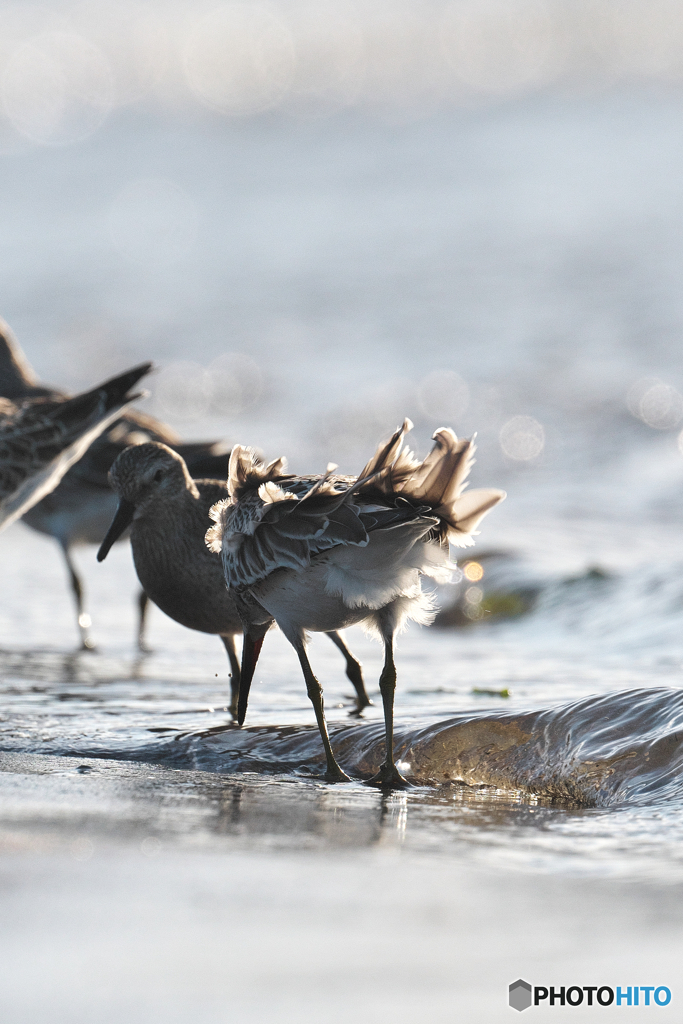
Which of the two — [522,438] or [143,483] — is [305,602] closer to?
[143,483]

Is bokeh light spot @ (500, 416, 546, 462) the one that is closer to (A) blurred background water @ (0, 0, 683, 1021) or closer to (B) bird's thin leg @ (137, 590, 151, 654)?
(A) blurred background water @ (0, 0, 683, 1021)

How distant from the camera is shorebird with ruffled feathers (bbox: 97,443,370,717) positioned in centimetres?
521

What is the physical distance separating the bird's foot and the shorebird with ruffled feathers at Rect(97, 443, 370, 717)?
3.46 ft

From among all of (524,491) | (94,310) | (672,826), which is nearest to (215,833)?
(672,826)

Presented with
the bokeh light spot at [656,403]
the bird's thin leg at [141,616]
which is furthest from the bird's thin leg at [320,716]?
the bokeh light spot at [656,403]

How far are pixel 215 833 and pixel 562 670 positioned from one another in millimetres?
2894

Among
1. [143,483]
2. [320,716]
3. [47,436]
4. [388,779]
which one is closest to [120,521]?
[143,483]

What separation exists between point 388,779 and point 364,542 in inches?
33.4

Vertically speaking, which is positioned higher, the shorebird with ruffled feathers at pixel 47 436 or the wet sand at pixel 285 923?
the shorebird with ruffled feathers at pixel 47 436

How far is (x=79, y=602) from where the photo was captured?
735 centimetres

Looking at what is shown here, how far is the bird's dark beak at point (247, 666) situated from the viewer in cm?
451

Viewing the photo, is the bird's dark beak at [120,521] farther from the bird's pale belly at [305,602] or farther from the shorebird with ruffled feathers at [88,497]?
the shorebird with ruffled feathers at [88,497]

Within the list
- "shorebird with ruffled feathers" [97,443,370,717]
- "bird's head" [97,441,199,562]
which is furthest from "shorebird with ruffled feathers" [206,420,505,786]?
"bird's head" [97,441,199,562]

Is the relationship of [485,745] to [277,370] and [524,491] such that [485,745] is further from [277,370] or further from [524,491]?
[277,370]
